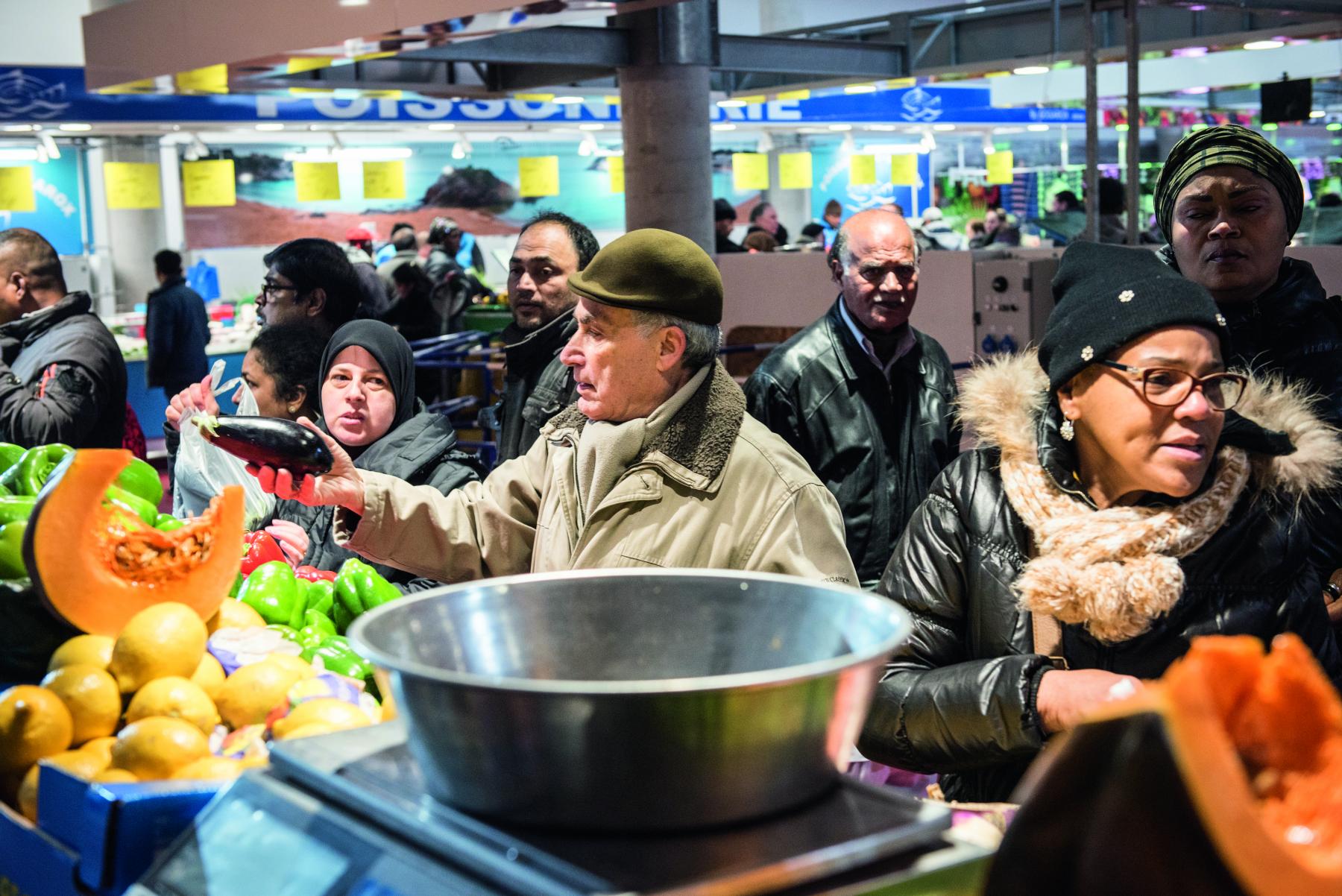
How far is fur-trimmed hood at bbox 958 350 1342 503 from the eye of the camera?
6.64ft

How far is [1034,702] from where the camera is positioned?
1.93m

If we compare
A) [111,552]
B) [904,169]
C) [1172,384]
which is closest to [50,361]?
[111,552]

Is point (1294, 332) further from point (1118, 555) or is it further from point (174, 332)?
point (174, 332)

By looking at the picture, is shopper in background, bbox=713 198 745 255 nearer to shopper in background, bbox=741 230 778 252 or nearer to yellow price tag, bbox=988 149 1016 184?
shopper in background, bbox=741 230 778 252

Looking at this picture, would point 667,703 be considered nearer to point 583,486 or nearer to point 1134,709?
point 1134,709

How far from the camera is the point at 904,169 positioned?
1659 centimetres

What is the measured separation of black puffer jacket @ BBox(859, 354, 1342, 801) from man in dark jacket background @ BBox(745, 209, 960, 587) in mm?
2032

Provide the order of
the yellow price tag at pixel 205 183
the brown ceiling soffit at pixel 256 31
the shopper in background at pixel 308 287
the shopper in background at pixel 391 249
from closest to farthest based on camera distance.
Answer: the shopper in background at pixel 308 287, the brown ceiling soffit at pixel 256 31, the yellow price tag at pixel 205 183, the shopper in background at pixel 391 249

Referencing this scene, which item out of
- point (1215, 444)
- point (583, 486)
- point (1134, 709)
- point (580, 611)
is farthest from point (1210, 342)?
point (1134, 709)

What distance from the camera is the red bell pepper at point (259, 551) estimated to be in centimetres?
299

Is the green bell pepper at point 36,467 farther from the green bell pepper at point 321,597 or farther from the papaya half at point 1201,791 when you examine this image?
the papaya half at point 1201,791

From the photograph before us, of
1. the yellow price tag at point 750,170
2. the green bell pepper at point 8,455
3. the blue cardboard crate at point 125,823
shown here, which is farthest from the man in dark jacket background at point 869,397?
the yellow price tag at point 750,170

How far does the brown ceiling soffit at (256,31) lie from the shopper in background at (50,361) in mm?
1355

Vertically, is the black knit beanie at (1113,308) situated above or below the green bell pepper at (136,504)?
above
